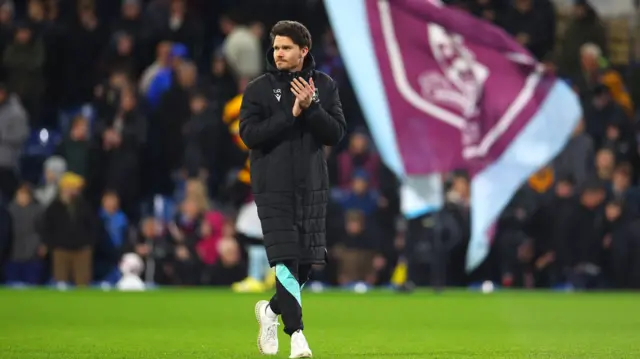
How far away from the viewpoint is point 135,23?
27.1m

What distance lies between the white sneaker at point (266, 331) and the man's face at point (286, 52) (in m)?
1.76

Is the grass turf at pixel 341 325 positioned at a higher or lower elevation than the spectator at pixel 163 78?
lower

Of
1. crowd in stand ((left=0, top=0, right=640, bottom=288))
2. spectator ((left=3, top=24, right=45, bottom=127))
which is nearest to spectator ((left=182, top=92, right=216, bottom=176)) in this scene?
crowd in stand ((left=0, top=0, right=640, bottom=288))

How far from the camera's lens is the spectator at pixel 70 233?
24.0 meters

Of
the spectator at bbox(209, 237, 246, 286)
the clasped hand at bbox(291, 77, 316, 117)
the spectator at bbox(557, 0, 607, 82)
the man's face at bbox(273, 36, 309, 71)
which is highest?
the spectator at bbox(557, 0, 607, 82)

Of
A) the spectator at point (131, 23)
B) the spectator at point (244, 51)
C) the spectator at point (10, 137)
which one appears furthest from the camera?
the spectator at point (131, 23)

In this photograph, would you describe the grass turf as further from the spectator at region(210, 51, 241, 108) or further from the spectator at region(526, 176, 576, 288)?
the spectator at region(210, 51, 241, 108)

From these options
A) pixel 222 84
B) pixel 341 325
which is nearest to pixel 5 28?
pixel 222 84

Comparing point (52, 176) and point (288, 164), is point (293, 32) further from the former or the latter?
point (52, 176)

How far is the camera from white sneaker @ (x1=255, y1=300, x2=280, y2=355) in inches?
424

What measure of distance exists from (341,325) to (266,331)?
4.66m

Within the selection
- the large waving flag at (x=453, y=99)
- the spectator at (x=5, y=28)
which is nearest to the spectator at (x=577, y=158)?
the large waving flag at (x=453, y=99)

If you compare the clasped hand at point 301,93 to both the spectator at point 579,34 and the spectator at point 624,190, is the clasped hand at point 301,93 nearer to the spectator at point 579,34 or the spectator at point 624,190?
the spectator at point 624,190

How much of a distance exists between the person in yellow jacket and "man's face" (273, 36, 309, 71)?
38.7 ft
